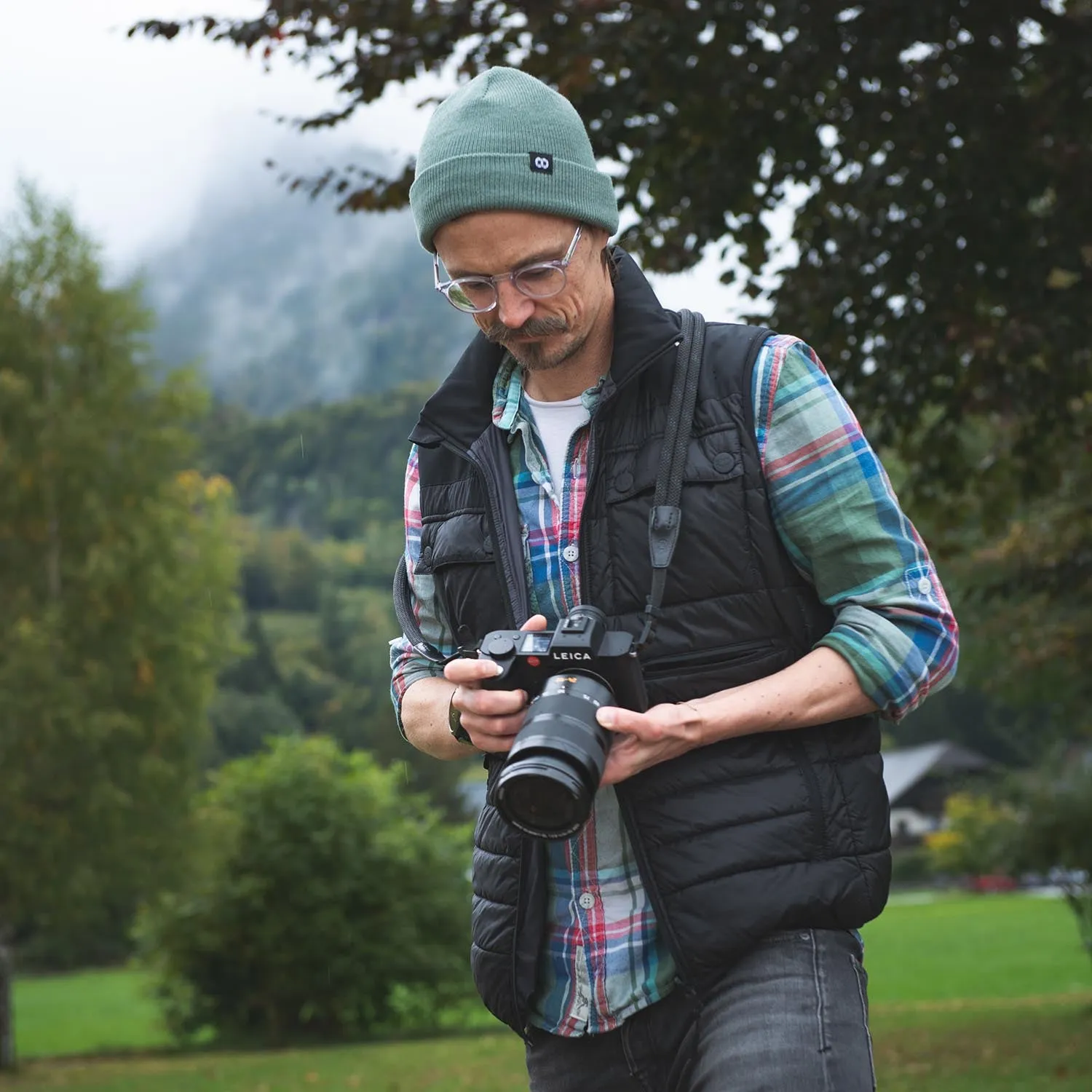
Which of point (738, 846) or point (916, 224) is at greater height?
point (916, 224)

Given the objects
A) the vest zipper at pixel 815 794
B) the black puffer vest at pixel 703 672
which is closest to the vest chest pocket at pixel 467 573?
the black puffer vest at pixel 703 672

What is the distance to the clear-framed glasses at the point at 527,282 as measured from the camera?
231 cm

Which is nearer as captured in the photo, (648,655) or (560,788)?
(560,788)

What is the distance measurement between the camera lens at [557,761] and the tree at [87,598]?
1988 cm

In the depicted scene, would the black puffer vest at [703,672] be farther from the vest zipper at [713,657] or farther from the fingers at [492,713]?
the fingers at [492,713]

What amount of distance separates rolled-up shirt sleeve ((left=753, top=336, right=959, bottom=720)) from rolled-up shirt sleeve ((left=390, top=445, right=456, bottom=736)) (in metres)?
0.62

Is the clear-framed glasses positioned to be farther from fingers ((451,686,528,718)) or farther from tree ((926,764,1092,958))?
tree ((926,764,1092,958))

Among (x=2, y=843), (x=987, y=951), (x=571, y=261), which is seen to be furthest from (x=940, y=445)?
(x=987, y=951)

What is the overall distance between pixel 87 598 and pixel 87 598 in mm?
14

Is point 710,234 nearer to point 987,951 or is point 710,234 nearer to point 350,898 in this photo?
point 350,898

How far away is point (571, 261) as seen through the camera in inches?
92.0

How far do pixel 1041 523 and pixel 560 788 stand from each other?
17566 millimetres

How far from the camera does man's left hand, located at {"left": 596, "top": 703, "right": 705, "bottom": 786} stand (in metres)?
2.15

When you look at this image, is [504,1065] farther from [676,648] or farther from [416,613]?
[676,648]
